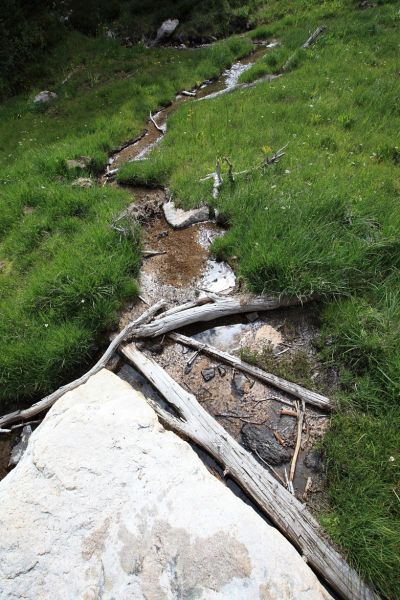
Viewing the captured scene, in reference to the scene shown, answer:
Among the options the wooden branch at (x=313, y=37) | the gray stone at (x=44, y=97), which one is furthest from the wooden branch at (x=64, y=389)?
the wooden branch at (x=313, y=37)

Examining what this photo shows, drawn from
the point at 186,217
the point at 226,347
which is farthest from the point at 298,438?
the point at 186,217

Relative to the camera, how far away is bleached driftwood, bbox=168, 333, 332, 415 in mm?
4793

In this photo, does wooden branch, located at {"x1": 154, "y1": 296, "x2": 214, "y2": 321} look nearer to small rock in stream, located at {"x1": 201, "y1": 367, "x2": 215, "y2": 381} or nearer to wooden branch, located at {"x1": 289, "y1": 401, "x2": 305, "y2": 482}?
small rock in stream, located at {"x1": 201, "y1": 367, "x2": 215, "y2": 381}

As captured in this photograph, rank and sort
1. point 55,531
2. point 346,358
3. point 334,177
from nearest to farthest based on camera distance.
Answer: point 55,531, point 346,358, point 334,177

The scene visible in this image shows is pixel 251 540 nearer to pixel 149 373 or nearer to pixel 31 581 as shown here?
pixel 31 581

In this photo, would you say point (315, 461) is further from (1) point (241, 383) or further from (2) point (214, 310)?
(2) point (214, 310)

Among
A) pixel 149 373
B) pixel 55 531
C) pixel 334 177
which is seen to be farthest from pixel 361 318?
pixel 55 531

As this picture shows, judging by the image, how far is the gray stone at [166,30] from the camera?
16.6 m

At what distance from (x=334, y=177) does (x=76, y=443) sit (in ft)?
22.1

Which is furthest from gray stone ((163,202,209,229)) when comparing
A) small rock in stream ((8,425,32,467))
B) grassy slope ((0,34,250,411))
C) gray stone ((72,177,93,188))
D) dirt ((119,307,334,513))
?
small rock in stream ((8,425,32,467))

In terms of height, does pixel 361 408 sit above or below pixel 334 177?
below

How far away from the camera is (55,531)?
10.8 feet

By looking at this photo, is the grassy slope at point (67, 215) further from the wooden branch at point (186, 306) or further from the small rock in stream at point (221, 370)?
the small rock in stream at point (221, 370)

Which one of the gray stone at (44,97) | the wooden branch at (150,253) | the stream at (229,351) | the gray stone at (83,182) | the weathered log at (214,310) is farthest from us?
the gray stone at (44,97)
